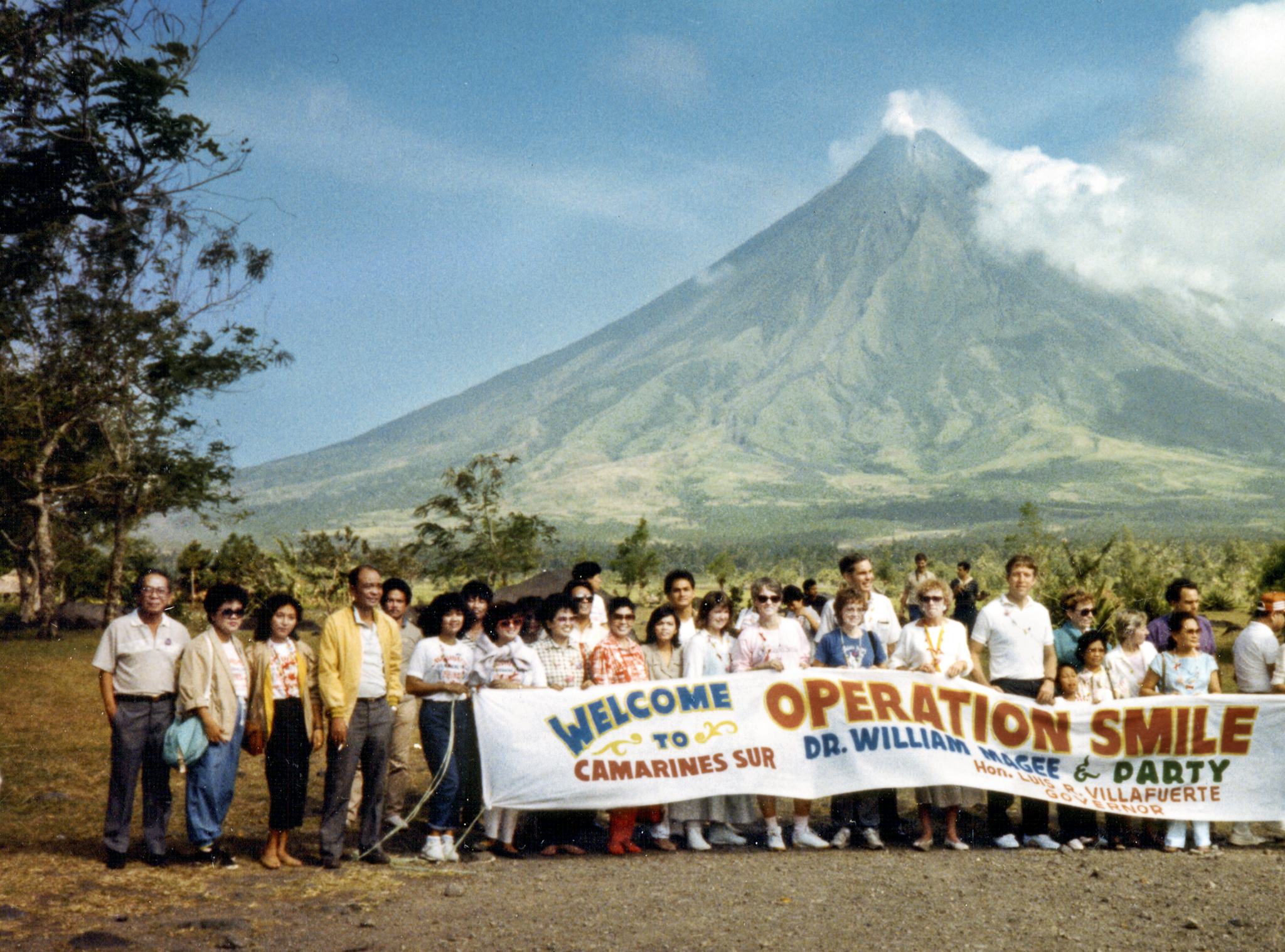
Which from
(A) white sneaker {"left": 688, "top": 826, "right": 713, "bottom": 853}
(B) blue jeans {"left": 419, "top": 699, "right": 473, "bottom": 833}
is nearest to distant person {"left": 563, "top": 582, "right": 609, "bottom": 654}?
(B) blue jeans {"left": 419, "top": 699, "right": 473, "bottom": 833}

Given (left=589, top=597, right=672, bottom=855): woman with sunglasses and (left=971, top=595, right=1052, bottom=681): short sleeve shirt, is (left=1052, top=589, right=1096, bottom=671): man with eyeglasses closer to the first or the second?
(left=971, top=595, right=1052, bottom=681): short sleeve shirt

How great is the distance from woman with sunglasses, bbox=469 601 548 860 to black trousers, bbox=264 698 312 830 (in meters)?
1.11

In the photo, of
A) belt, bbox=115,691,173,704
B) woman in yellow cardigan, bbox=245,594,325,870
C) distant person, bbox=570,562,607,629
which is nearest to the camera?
belt, bbox=115,691,173,704

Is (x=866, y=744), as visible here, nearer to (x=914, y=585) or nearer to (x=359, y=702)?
(x=359, y=702)

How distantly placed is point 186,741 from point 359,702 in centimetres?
97

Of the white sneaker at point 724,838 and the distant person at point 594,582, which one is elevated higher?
the distant person at point 594,582

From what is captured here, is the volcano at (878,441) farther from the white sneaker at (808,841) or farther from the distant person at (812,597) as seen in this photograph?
the white sneaker at (808,841)

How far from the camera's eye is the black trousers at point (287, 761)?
22.4ft

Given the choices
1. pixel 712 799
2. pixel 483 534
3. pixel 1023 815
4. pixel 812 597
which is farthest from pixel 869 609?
pixel 483 534

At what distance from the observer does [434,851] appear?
7.05 meters

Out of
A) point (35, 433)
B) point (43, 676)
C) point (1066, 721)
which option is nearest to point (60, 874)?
point (1066, 721)

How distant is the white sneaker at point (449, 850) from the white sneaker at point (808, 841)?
2089 mm

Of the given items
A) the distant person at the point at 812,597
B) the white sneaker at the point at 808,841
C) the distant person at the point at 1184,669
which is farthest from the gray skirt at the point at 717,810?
the distant person at the point at 812,597

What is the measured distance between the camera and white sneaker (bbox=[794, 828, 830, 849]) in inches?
285
